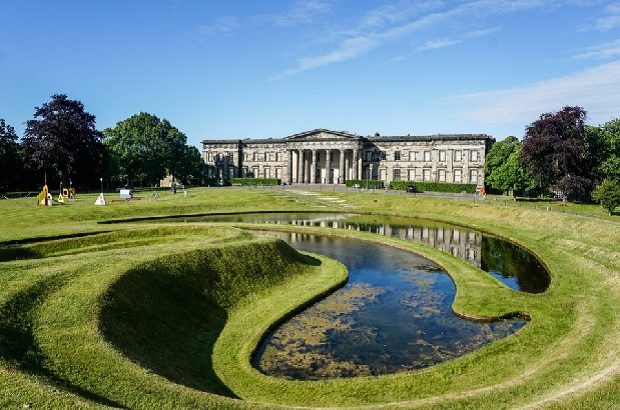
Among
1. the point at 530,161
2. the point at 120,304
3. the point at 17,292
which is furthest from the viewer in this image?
the point at 530,161

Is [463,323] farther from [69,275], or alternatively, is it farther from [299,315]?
[69,275]

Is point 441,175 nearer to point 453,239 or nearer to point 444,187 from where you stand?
point 444,187

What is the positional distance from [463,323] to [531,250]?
22.9m

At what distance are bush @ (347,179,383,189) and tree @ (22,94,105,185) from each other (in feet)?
184

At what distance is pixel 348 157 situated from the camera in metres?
128

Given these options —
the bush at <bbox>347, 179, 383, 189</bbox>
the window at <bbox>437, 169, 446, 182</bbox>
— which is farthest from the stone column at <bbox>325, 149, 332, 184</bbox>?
the window at <bbox>437, 169, 446, 182</bbox>

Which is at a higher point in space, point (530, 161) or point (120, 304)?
point (530, 161)

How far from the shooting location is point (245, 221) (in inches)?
2349

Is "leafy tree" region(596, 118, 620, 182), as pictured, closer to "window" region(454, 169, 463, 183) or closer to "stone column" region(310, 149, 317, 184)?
"window" region(454, 169, 463, 183)

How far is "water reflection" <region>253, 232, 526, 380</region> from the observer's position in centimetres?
1844

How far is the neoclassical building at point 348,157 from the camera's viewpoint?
368 feet

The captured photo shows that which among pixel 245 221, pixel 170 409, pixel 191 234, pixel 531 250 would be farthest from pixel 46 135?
pixel 170 409

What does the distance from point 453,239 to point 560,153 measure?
30.7 metres

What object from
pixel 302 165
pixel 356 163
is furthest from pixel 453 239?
pixel 302 165
